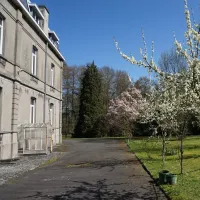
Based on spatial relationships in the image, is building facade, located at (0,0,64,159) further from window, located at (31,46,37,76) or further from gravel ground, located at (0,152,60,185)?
gravel ground, located at (0,152,60,185)

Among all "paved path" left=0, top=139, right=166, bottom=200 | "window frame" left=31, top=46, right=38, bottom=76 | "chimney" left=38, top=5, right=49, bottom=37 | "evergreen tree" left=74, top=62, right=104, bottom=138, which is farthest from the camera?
"evergreen tree" left=74, top=62, right=104, bottom=138

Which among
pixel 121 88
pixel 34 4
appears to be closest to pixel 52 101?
pixel 34 4

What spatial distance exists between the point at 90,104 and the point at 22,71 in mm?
30076

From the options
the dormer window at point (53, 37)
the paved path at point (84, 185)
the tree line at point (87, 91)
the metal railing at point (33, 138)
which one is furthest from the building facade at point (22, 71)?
the tree line at point (87, 91)

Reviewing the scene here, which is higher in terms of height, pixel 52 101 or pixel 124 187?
pixel 52 101

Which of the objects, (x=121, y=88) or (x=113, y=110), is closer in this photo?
(x=113, y=110)

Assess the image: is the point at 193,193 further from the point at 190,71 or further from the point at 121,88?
the point at 121,88

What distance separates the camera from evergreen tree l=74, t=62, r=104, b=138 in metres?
45.5

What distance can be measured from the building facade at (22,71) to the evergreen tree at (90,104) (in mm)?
20815

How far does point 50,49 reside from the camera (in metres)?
24.0

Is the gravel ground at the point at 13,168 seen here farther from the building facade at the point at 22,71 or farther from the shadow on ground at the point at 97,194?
the shadow on ground at the point at 97,194

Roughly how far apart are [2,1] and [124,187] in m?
10.6

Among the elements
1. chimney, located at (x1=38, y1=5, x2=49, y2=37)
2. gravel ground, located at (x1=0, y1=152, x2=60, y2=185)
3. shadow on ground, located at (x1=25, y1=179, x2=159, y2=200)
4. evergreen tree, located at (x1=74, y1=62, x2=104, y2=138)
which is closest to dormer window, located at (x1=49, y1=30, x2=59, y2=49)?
chimney, located at (x1=38, y1=5, x2=49, y2=37)

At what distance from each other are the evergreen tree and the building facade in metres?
20.8
